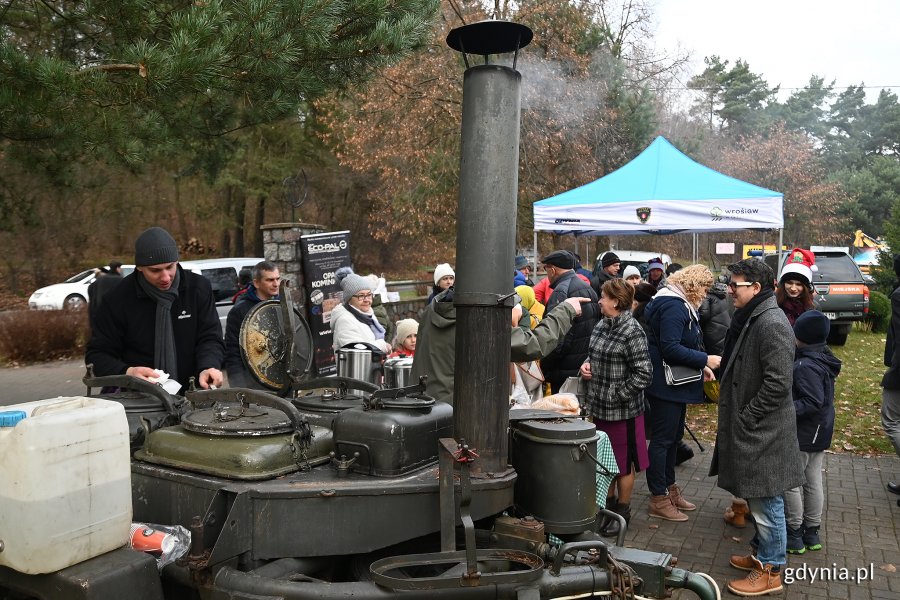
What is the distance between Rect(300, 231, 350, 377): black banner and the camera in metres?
10.1

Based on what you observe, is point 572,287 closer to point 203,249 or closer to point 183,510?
point 183,510

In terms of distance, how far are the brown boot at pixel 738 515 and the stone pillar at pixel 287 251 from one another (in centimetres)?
612

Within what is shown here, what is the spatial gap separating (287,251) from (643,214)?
4891 millimetres

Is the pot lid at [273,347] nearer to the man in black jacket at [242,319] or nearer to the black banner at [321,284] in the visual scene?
the man in black jacket at [242,319]

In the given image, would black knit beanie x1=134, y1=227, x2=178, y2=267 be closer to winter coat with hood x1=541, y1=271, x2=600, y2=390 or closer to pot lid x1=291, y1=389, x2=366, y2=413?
pot lid x1=291, y1=389, x2=366, y2=413

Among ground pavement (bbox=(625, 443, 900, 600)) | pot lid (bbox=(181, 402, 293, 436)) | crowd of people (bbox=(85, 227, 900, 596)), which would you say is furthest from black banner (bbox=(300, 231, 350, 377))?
pot lid (bbox=(181, 402, 293, 436))

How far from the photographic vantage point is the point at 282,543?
2.51 meters

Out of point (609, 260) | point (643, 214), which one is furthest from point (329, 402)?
point (643, 214)

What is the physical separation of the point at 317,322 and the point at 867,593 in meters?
7.43

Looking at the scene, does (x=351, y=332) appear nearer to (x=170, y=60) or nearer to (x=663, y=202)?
(x=170, y=60)

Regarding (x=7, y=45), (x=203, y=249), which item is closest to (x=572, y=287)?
(x=7, y=45)

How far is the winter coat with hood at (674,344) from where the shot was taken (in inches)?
217

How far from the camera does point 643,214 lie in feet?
33.7

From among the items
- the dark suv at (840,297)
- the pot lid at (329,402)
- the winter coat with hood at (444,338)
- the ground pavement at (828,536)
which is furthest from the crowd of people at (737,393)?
the dark suv at (840,297)
